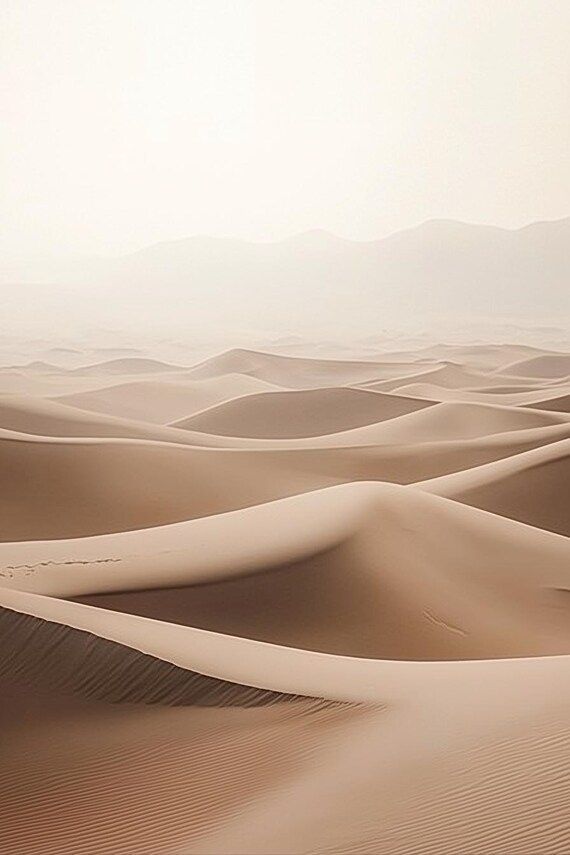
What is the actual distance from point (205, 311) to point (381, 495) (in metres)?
84.3

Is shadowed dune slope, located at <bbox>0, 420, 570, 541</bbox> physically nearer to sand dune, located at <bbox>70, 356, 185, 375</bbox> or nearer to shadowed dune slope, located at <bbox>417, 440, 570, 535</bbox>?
shadowed dune slope, located at <bbox>417, 440, 570, 535</bbox>

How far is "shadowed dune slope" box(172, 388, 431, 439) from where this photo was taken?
1008 inches

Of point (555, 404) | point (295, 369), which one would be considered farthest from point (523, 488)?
point (295, 369)

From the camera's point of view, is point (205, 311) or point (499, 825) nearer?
point (499, 825)

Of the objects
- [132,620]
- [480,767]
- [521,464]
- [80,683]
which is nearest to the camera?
[480,767]

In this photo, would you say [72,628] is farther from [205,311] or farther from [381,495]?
[205,311]

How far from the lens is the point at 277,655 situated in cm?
574

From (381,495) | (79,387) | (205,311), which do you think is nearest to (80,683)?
(381,495)

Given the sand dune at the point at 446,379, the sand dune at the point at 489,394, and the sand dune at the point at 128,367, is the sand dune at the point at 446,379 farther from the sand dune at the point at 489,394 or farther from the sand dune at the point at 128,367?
the sand dune at the point at 128,367

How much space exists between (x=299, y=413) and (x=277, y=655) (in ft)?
69.4

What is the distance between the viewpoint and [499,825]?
3357mm

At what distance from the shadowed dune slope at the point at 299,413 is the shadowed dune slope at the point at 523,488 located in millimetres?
11341

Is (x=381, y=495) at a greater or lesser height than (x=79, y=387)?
greater

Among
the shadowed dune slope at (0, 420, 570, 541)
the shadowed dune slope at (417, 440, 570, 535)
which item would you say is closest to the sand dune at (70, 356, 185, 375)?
the shadowed dune slope at (0, 420, 570, 541)
